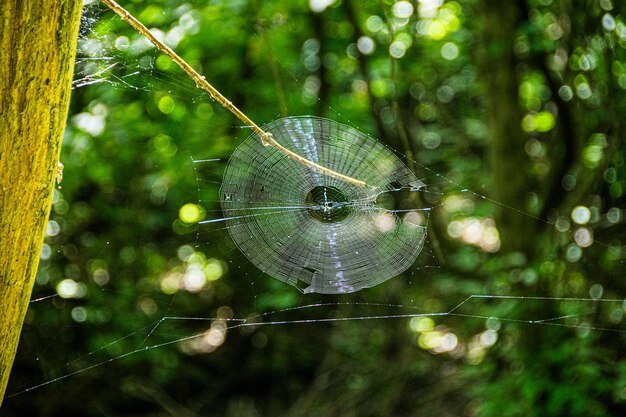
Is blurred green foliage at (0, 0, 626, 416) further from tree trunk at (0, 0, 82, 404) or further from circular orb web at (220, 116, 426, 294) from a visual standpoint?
tree trunk at (0, 0, 82, 404)

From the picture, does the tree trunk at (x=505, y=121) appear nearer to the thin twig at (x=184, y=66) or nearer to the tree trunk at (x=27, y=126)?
the thin twig at (x=184, y=66)

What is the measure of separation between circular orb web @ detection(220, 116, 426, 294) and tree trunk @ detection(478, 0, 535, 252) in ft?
2.83

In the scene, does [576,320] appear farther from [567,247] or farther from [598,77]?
[598,77]

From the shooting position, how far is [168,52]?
101 cm

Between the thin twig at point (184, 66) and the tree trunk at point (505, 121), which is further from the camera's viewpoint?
the tree trunk at point (505, 121)

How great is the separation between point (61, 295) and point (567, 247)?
9.22 feet

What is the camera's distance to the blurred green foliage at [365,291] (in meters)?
2.84

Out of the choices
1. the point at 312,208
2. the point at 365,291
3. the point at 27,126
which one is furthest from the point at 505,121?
the point at 27,126

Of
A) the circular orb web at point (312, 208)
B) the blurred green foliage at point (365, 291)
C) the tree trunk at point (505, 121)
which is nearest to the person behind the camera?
the circular orb web at point (312, 208)

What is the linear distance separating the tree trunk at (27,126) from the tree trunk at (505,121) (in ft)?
8.44

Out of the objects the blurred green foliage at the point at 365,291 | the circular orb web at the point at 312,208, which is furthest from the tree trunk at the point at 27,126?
the blurred green foliage at the point at 365,291

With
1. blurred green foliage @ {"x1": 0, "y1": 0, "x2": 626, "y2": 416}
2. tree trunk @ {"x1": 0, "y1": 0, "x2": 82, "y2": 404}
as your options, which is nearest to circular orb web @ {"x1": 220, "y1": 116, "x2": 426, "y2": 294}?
blurred green foliage @ {"x1": 0, "y1": 0, "x2": 626, "y2": 416}

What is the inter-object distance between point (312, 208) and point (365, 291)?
4.88 feet

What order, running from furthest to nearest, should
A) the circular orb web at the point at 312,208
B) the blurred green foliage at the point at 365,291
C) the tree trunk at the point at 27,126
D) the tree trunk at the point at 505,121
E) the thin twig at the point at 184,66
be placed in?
the tree trunk at the point at 505,121 → the blurred green foliage at the point at 365,291 → the circular orb web at the point at 312,208 → the thin twig at the point at 184,66 → the tree trunk at the point at 27,126
